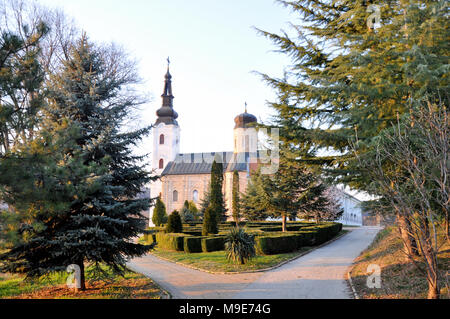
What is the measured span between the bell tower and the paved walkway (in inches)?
1725

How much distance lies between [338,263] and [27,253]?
381 inches

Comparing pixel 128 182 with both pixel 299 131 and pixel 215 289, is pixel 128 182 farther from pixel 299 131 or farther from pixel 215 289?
pixel 299 131

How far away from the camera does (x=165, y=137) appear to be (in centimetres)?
5675

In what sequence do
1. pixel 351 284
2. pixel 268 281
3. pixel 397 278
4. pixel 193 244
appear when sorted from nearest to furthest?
pixel 397 278 → pixel 351 284 → pixel 268 281 → pixel 193 244

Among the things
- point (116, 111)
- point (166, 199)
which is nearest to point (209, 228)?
point (116, 111)

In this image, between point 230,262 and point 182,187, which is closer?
point 230,262

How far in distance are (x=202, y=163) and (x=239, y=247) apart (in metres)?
43.8

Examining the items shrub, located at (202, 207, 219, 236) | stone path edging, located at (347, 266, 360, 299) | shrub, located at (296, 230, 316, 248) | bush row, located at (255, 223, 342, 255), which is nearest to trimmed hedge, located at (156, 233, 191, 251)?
shrub, located at (202, 207, 219, 236)

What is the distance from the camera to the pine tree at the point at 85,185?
6711 mm

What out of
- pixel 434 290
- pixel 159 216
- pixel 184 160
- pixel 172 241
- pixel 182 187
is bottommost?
pixel 172 241

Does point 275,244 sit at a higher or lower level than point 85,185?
lower

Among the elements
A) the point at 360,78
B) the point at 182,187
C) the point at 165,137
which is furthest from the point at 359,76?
the point at 165,137

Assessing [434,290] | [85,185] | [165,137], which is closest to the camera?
[434,290]

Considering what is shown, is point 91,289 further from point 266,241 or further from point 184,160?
point 184,160
